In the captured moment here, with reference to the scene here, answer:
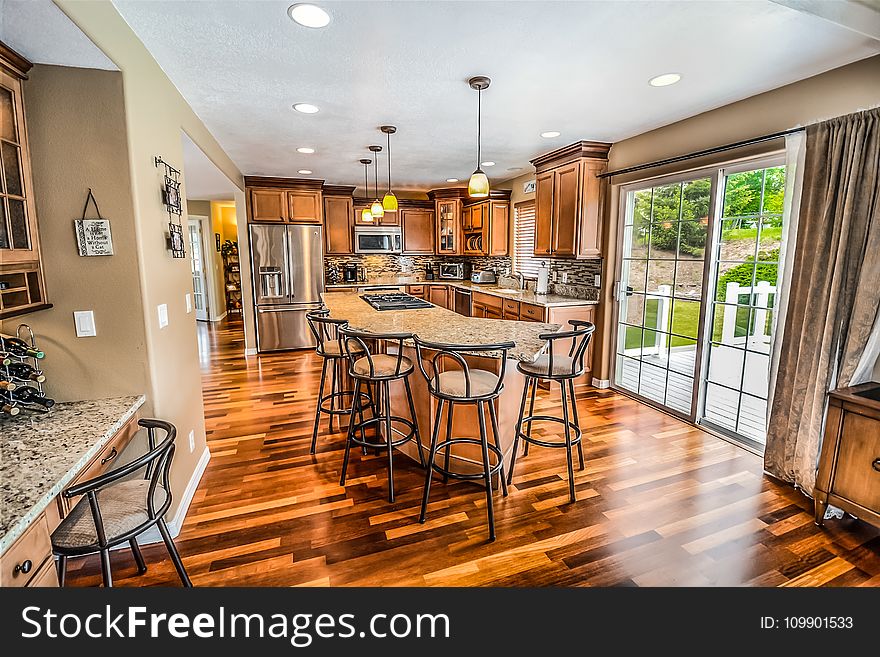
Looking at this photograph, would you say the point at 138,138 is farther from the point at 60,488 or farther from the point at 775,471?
the point at 775,471

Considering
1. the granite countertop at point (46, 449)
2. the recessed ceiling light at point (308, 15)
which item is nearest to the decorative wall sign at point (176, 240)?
the granite countertop at point (46, 449)

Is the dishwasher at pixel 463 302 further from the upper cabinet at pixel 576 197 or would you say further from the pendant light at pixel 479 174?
the pendant light at pixel 479 174

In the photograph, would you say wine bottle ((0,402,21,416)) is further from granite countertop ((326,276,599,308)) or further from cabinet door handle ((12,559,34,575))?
granite countertop ((326,276,599,308))

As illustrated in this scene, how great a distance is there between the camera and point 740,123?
307cm

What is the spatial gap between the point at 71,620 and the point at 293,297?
5.09 m

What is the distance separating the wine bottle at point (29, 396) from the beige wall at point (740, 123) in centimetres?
420

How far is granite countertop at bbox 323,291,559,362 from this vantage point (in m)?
2.42

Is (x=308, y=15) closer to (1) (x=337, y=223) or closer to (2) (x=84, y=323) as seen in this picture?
(2) (x=84, y=323)

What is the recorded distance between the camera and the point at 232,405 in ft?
13.6

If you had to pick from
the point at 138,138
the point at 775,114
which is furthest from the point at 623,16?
the point at 138,138

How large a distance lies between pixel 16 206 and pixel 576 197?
160 inches

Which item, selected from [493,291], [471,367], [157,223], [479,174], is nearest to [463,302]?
[493,291]

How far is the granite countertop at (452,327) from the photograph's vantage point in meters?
2.42

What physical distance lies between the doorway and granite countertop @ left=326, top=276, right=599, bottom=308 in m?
3.28
